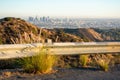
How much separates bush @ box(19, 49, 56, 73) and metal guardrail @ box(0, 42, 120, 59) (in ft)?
4.13

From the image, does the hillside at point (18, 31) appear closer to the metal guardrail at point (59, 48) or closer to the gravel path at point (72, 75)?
the metal guardrail at point (59, 48)

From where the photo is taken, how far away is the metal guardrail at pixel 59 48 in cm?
1096

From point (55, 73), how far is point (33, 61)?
810 mm

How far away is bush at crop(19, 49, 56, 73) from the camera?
956 centimetres

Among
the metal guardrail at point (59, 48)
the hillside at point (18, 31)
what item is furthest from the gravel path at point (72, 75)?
the hillside at point (18, 31)

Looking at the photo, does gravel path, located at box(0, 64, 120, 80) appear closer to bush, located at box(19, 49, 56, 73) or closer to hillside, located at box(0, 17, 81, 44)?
bush, located at box(19, 49, 56, 73)

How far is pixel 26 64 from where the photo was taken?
31.7 feet

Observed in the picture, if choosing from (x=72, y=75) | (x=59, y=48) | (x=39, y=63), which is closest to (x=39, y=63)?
(x=39, y=63)

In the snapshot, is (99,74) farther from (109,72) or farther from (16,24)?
(16,24)

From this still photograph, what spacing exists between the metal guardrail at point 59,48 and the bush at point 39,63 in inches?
49.6

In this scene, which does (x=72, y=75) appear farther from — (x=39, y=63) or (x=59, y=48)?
(x=59, y=48)

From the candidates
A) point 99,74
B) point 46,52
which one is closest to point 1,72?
point 46,52

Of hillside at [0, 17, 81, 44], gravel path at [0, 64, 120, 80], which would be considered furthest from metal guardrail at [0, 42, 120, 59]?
hillside at [0, 17, 81, 44]

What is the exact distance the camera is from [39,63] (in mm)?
9555
